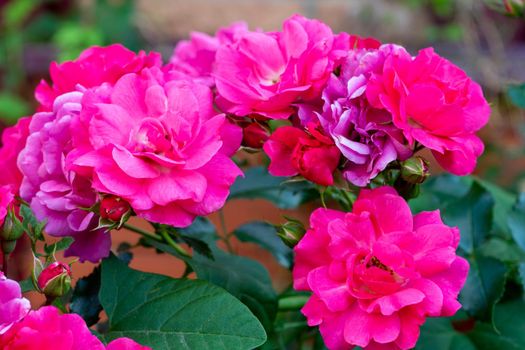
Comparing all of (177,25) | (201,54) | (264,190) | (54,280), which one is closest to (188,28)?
(177,25)

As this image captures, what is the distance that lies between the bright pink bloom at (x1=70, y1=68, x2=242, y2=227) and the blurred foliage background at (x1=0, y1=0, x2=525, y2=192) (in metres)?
1.49

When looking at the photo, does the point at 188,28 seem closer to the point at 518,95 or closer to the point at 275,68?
the point at 518,95

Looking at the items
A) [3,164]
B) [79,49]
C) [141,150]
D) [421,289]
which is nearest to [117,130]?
[141,150]

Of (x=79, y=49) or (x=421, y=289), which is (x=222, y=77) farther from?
(x=79, y=49)

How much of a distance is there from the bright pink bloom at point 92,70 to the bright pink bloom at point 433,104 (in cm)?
19

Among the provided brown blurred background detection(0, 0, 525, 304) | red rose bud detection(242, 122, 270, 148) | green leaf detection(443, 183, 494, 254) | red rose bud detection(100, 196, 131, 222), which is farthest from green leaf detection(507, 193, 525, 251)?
brown blurred background detection(0, 0, 525, 304)

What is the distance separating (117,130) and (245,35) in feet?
0.46

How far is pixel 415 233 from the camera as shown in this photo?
0.56m

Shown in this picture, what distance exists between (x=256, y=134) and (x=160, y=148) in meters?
0.08

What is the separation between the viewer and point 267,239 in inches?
33.6

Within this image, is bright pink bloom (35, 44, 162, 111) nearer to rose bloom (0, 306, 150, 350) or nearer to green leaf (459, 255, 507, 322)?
rose bloom (0, 306, 150, 350)

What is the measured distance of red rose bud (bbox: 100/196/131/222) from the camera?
21.6 inches

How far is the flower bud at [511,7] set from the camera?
0.87 m

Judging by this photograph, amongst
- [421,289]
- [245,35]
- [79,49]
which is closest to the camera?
[421,289]
